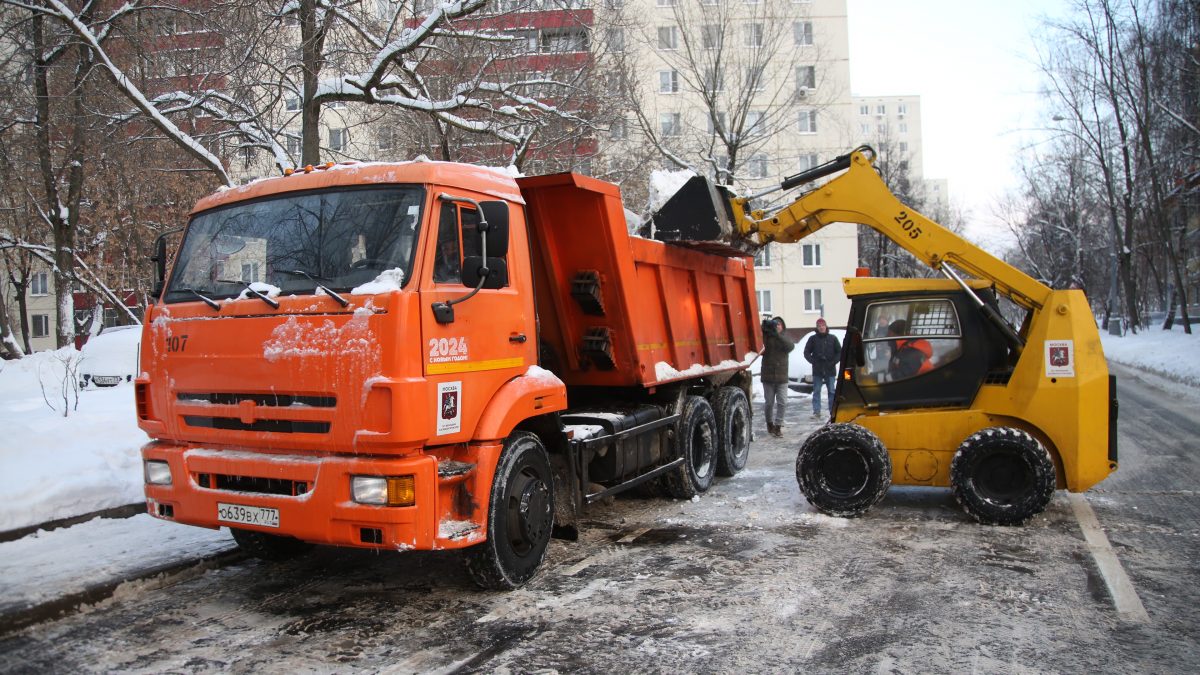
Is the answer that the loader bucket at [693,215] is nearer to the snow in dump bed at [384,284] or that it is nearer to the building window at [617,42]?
the snow in dump bed at [384,284]

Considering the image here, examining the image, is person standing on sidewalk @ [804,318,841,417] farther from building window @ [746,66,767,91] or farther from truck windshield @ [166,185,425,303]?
building window @ [746,66,767,91]

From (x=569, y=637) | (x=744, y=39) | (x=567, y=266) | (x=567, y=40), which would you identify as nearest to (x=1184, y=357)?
(x=744, y=39)

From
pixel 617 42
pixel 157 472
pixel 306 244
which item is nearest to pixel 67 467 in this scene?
pixel 157 472

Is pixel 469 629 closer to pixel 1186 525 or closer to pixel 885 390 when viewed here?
pixel 885 390

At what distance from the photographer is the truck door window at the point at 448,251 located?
16.6ft

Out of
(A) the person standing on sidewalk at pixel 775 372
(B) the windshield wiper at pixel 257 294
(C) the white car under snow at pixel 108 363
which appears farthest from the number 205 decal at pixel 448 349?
(C) the white car under snow at pixel 108 363

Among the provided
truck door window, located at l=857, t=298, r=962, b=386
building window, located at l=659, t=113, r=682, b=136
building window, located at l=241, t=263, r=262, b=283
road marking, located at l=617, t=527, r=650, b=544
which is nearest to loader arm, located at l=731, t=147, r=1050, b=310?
truck door window, located at l=857, t=298, r=962, b=386

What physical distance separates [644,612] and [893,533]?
2.85 meters

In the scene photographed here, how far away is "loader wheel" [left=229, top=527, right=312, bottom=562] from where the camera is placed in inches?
242

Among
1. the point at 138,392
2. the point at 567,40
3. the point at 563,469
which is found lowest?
the point at 563,469

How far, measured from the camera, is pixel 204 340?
16.9 feet

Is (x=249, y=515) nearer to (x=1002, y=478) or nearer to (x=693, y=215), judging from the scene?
(x=693, y=215)

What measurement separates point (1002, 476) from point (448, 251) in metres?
5.01

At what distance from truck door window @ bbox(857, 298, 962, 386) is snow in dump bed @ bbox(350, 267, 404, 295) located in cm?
482
